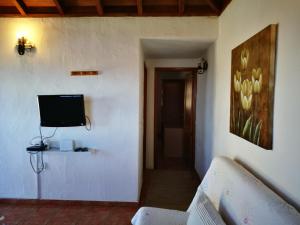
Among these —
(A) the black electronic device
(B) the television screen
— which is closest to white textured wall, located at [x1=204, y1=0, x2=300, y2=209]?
(B) the television screen

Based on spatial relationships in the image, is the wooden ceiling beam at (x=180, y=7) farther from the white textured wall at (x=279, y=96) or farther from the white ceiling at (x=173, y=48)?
the white textured wall at (x=279, y=96)

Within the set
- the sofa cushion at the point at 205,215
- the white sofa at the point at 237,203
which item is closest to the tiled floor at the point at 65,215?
the white sofa at the point at 237,203

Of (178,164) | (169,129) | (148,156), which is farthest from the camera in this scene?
(169,129)

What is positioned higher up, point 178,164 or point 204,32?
point 204,32

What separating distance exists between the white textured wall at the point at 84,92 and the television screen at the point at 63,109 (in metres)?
0.16

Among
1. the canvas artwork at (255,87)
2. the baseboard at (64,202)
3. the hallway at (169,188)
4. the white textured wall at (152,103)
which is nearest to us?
the canvas artwork at (255,87)

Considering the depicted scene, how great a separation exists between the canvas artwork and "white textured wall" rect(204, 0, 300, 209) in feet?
0.17

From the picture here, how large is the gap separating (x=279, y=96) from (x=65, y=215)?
8.86 feet

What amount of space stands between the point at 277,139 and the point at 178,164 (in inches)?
151

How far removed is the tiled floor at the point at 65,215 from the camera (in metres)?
2.78

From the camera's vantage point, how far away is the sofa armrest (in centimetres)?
187

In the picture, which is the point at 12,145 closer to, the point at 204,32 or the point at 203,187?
the point at 203,187

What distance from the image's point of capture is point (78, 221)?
279 centimetres

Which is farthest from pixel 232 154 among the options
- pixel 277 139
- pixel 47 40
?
pixel 47 40
